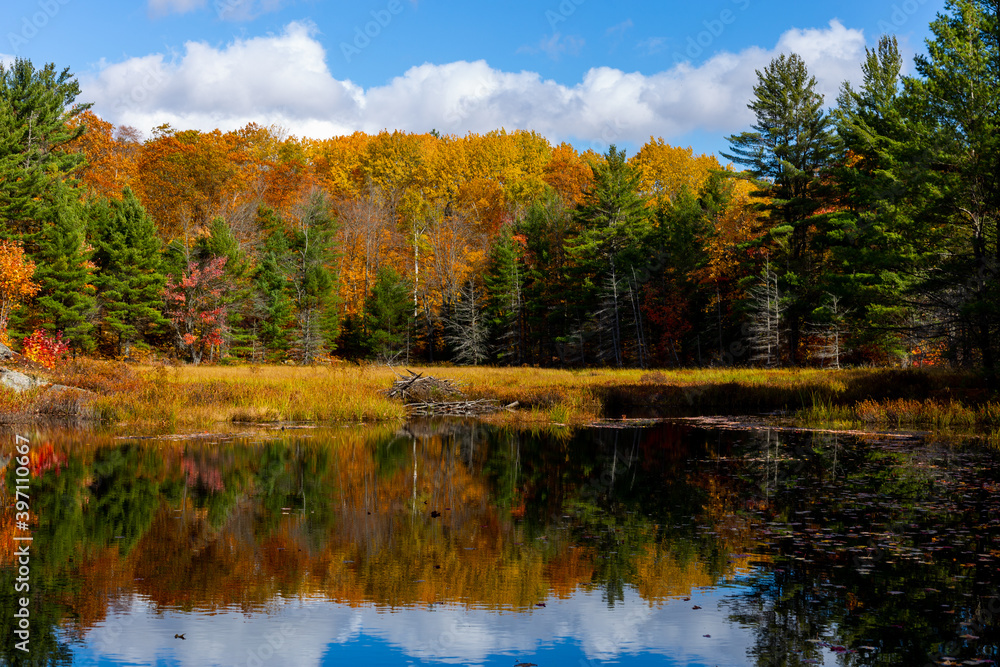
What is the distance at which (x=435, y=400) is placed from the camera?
2855cm

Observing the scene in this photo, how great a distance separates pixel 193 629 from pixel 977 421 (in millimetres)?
22077

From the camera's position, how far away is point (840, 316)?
3944 cm

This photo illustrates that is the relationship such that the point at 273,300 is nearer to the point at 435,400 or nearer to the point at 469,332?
the point at 469,332

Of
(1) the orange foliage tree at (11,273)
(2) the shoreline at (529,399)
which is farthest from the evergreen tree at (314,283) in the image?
(1) the orange foliage tree at (11,273)

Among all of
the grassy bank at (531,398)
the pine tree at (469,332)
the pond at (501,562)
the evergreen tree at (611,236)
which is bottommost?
the pond at (501,562)

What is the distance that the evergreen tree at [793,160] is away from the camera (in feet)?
147

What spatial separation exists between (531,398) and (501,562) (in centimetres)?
2063

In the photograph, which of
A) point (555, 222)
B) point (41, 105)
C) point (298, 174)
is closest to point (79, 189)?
point (41, 105)

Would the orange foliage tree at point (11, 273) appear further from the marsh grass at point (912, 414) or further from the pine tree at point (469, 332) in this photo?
the marsh grass at point (912, 414)

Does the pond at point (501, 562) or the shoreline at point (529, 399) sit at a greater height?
the shoreline at point (529, 399)

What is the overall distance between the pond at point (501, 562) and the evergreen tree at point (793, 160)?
30.7 meters

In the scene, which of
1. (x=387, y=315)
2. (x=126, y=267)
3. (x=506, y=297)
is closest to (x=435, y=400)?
(x=126, y=267)

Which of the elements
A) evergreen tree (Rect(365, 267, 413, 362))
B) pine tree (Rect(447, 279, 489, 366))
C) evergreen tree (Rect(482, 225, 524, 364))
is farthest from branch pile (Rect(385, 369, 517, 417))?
evergreen tree (Rect(482, 225, 524, 364))

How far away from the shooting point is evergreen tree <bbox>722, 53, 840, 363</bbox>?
147ft
